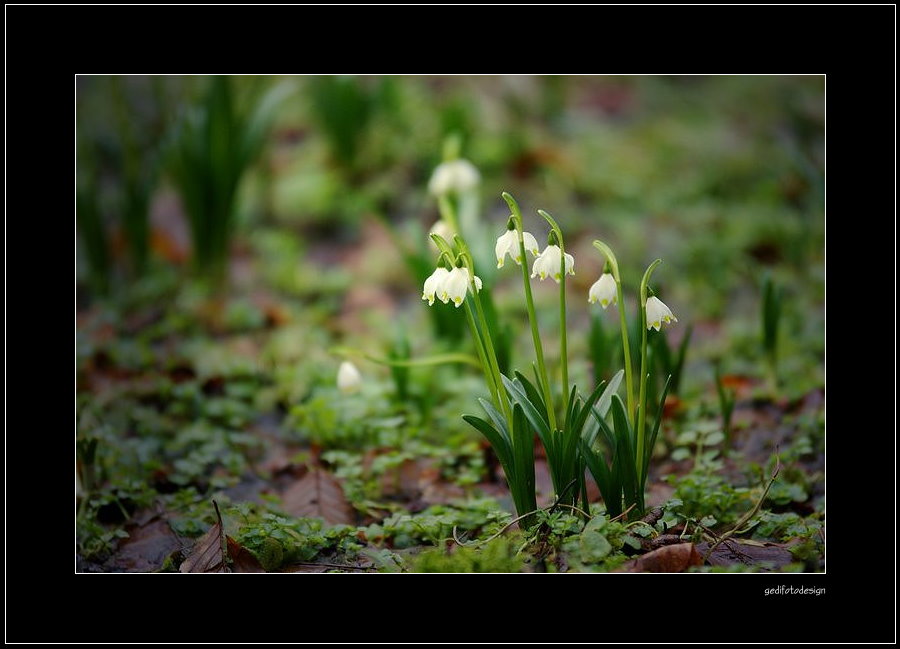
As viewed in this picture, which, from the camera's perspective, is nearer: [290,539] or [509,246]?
[509,246]

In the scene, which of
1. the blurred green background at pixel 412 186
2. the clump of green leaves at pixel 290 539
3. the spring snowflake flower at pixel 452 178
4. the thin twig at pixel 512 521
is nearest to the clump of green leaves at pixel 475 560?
the thin twig at pixel 512 521

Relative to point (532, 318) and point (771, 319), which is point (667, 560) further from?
point (771, 319)

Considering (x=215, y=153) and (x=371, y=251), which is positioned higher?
(x=215, y=153)

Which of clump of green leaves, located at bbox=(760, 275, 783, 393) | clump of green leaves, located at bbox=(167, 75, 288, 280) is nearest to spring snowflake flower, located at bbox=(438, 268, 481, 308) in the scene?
clump of green leaves, located at bbox=(760, 275, 783, 393)

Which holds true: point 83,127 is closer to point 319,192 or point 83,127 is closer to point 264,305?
point 319,192
